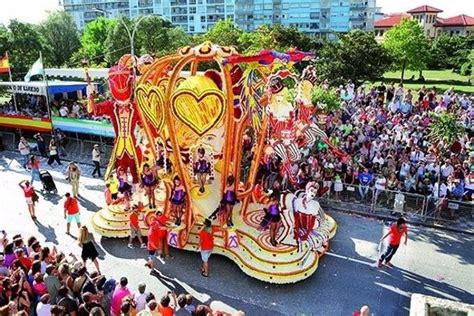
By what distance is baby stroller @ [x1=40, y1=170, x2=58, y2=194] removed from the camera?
15164mm

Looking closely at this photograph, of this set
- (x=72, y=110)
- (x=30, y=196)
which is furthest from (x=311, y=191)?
(x=72, y=110)

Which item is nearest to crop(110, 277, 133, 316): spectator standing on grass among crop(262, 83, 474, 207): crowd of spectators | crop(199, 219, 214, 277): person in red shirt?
crop(199, 219, 214, 277): person in red shirt

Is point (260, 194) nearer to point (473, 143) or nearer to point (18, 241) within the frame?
point (18, 241)

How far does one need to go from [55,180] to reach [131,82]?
6.50 meters

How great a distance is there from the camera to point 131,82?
12.4 metres

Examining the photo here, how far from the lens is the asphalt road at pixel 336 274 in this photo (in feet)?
30.9

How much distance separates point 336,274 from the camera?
10445mm

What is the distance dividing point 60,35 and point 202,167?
4679 cm

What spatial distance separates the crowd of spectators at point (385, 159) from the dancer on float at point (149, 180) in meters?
3.23

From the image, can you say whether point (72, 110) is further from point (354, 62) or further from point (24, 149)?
point (354, 62)

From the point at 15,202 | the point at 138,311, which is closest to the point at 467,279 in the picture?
the point at 138,311

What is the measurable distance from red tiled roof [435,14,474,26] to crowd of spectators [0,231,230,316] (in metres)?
93.3

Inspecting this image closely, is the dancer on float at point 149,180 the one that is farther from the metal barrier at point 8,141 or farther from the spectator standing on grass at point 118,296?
the metal barrier at point 8,141

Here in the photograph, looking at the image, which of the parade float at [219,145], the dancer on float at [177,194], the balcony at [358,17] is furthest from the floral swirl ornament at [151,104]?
the balcony at [358,17]
